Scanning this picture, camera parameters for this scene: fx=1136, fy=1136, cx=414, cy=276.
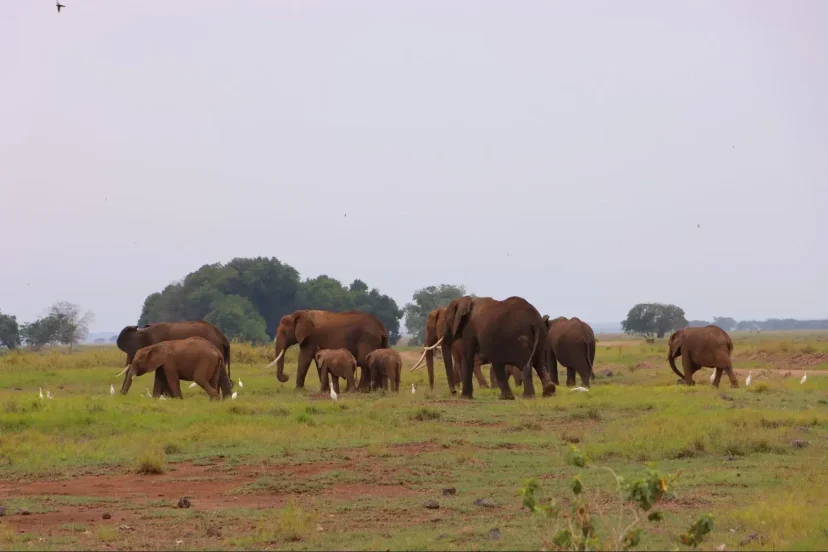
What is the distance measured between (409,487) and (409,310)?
3587 inches

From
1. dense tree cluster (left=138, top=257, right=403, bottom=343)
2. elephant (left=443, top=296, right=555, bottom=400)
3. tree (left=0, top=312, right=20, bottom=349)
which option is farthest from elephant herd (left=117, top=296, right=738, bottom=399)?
tree (left=0, top=312, right=20, bottom=349)

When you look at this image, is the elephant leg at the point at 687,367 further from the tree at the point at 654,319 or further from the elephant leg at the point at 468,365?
the tree at the point at 654,319

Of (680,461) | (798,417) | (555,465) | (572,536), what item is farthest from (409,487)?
(798,417)

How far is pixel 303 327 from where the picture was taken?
27.7 metres

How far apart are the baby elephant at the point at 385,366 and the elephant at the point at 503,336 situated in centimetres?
305

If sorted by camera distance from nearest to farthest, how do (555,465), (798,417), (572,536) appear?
1. (572,536)
2. (555,465)
3. (798,417)

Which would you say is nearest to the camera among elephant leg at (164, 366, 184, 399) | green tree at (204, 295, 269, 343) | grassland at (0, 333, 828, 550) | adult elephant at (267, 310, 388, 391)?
grassland at (0, 333, 828, 550)

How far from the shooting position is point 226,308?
67.0 metres

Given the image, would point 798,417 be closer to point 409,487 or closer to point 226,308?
point 409,487

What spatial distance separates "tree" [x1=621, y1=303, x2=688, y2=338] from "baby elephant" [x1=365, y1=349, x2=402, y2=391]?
296 ft

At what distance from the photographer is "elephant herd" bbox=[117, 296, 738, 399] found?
21.8 meters

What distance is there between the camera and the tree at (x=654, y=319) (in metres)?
115

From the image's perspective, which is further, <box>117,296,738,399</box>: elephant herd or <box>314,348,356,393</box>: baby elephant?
<box>314,348,356,393</box>: baby elephant

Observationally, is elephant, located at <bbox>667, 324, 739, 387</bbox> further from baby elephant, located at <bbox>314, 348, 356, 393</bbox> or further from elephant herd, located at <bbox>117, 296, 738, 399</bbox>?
baby elephant, located at <bbox>314, 348, 356, 393</bbox>
